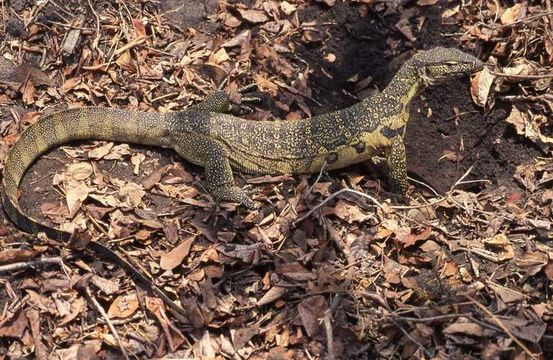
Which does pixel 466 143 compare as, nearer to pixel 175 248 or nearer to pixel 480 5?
pixel 480 5

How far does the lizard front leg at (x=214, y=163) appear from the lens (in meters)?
6.55

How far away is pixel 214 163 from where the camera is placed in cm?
671

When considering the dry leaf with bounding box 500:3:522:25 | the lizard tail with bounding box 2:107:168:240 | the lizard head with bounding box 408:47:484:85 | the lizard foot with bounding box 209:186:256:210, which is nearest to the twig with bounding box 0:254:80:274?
the lizard tail with bounding box 2:107:168:240

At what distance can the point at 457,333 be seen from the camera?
5.20 m

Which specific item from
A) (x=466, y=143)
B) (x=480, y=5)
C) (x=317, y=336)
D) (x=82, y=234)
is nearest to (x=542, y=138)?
(x=466, y=143)

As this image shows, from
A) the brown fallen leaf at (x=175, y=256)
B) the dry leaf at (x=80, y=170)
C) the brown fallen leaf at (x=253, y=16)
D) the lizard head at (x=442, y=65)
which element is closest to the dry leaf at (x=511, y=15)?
the lizard head at (x=442, y=65)

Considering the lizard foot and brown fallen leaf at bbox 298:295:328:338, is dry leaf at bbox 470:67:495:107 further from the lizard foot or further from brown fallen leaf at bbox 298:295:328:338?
brown fallen leaf at bbox 298:295:328:338

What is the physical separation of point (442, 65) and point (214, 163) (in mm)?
2763

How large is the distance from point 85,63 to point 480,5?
5.22 metres

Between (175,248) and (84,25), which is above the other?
(84,25)

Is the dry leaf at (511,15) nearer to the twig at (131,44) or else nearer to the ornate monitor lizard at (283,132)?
the ornate monitor lizard at (283,132)

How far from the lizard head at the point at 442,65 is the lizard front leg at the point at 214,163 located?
240 cm

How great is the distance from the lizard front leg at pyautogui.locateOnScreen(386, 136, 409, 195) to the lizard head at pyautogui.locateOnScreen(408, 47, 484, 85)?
781 millimetres

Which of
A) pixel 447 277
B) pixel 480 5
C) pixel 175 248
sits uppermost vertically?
pixel 480 5
